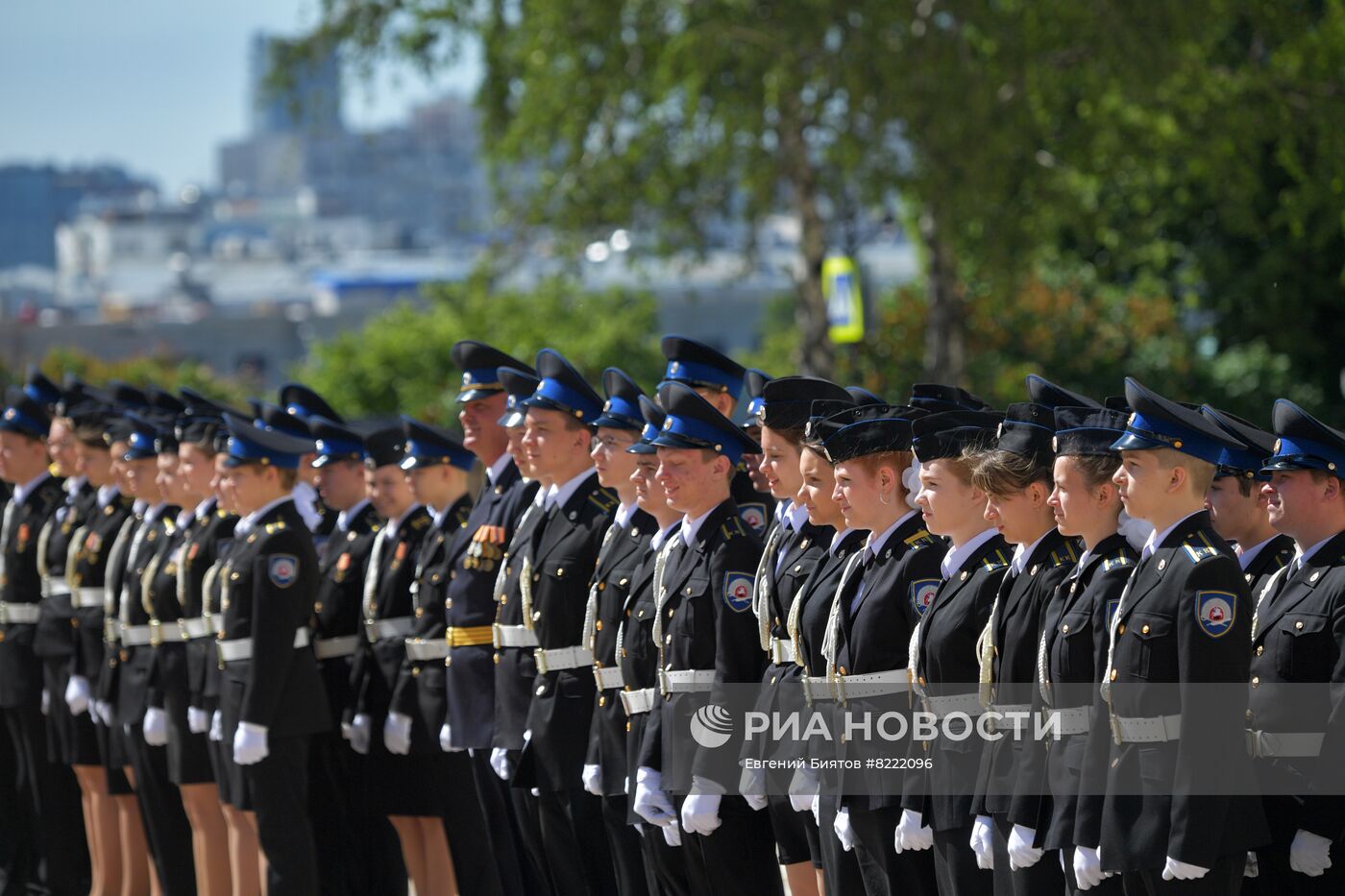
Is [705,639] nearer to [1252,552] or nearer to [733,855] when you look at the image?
[733,855]

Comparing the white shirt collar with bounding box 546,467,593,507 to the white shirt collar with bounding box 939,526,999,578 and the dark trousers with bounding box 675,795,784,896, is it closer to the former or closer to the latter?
the dark trousers with bounding box 675,795,784,896

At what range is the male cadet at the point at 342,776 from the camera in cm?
801

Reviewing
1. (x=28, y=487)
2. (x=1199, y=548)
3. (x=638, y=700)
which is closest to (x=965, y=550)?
(x=1199, y=548)

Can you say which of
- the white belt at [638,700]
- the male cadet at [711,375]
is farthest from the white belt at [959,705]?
the male cadet at [711,375]

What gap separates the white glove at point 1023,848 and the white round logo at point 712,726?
3.96 ft

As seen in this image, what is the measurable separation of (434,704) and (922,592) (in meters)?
2.63

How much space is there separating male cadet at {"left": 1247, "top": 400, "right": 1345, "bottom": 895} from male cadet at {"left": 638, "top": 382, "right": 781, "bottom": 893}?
1514 mm

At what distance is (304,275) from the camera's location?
130 meters

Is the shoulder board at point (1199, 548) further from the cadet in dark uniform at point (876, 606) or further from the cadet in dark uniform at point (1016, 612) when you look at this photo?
the cadet in dark uniform at point (876, 606)

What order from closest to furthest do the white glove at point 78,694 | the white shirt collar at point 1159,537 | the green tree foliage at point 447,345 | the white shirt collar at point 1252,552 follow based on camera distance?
the white shirt collar at point 1159,537
the white shirt collar at point 1252,552
the white glove at point 78,694
the green tree foliage at point 447,345

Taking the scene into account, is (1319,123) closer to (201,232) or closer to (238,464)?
(238,464)

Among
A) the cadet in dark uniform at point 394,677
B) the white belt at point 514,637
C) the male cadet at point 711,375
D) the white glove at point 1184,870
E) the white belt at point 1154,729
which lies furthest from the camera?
the cadet in dark uniform at point 394,677

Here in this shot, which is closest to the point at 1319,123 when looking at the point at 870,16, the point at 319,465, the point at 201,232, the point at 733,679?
the point at 870,16

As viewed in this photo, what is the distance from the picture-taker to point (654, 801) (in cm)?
596
